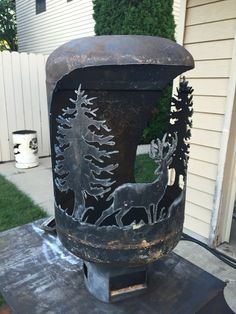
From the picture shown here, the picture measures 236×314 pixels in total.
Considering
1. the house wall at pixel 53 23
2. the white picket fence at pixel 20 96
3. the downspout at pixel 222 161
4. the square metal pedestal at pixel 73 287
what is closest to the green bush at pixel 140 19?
the house wall at pixel 53 23

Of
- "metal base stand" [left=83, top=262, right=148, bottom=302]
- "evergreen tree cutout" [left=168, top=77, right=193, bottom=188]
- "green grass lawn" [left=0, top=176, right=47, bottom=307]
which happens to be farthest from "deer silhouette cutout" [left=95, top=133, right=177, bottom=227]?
"green grass lawn" [left=0, top=176, right=47, bottom=307]

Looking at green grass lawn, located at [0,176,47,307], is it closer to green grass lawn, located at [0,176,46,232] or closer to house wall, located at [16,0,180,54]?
green grass lawn, located at [0,176,46,232]

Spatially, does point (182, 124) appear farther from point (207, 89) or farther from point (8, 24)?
point (8, 24)

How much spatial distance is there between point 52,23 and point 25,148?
16.0 feet

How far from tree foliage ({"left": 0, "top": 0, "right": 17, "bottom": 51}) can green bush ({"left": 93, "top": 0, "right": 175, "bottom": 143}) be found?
9.32m

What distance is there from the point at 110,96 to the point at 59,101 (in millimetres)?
254

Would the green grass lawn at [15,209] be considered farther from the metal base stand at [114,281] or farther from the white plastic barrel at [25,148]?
the metal base stand at [114,281]

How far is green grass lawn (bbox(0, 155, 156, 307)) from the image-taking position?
2721 mm

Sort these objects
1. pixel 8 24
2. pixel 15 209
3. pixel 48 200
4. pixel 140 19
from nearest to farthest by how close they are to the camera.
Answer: pixel 15 209
pixel 48 200
pixel 140 19
pixel 8 24

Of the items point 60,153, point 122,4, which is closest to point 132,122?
point 60,153

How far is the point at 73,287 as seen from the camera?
1.29 m

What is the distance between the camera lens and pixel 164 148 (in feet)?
3.43

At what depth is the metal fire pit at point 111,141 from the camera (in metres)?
0.91

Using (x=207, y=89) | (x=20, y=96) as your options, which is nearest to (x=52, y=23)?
(x=20, y=96)
